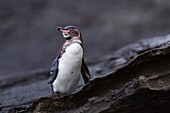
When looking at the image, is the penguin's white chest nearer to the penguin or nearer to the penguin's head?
the penguin

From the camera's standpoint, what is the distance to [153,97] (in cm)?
211

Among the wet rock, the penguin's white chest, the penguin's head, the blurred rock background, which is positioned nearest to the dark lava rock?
the wet rock

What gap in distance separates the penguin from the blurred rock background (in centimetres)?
481

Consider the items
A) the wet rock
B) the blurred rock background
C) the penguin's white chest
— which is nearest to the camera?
the wet rock

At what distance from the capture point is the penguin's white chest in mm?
2475

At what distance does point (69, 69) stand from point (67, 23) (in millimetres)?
7324

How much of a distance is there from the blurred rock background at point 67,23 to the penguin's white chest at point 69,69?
4.81 meters

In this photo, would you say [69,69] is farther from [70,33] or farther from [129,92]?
[129,92]

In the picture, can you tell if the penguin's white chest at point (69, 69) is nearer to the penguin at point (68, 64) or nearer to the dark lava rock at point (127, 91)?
the penguin at point (68, 64)

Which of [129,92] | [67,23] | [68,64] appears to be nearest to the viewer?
[129,92]

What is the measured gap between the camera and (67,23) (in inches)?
382

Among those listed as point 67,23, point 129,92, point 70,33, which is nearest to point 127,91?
point 129,92

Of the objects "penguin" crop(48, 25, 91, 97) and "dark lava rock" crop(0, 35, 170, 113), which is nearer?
"dark lava rock" crop(0, 35, 170, 113)

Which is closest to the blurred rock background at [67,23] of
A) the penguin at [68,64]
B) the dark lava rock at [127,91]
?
the penguin at [68,64]
